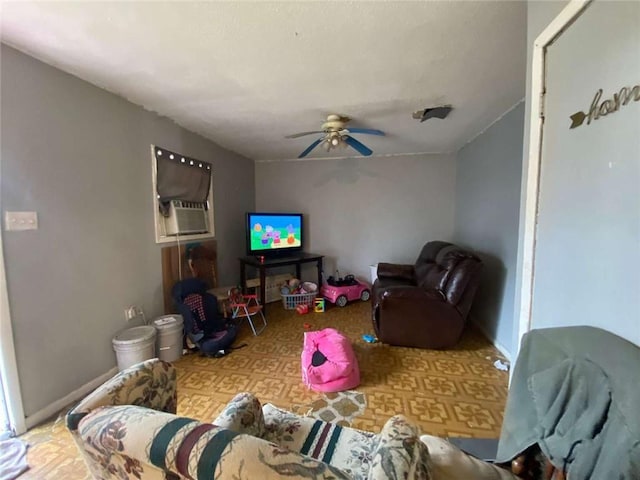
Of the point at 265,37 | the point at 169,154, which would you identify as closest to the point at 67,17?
the point at 265,37

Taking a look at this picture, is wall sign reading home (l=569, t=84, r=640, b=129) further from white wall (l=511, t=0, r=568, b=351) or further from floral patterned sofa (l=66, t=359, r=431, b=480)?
floral patterned sofa (l=66, t=359, r=431, b=480)

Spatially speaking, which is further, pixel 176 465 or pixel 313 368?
pixel 313 368

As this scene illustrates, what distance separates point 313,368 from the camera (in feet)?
7.03

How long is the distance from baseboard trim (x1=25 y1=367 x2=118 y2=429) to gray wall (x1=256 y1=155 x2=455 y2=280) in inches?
122

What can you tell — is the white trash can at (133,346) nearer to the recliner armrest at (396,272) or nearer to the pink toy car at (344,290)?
the pink toy car at (344,290)

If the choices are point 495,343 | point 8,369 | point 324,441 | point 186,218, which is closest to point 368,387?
point 324,441

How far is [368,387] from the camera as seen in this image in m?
2.15

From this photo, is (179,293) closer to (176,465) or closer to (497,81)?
(176,465)

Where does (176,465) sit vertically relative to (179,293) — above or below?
above

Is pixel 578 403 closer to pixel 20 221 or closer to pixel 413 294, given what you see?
pixel 413 294

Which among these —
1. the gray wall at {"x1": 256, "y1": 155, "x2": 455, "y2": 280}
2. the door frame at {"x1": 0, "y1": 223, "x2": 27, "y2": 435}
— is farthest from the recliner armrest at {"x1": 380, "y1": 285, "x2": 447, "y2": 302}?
the door frame at {"x1": 0, "y1": 223, "x2": 27, "y2": 435}

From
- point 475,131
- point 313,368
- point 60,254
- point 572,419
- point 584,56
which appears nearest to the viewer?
point 572,419

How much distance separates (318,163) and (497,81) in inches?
111

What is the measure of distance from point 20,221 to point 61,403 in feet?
4.00
